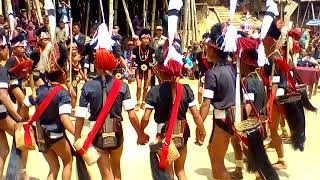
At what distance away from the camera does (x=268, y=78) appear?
6.78 metres

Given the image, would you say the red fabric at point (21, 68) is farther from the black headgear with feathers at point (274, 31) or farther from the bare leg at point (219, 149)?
the black headgear with feathers at point (274, 31)

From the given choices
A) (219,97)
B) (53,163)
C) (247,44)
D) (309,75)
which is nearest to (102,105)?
(53,163)

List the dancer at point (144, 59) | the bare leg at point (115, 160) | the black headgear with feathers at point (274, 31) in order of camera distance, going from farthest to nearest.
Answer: the dancer at point (144, 59) < the black headgear with feathers at point (274, 31) < the bare leg at point (115, 160)

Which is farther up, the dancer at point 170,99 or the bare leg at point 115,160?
the dancer at point 170,99

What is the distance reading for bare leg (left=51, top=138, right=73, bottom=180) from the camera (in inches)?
205

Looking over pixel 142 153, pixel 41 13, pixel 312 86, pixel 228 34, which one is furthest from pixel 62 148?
pixel 41 13

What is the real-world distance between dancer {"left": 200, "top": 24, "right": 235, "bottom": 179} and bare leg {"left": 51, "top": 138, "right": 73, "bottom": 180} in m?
1.49

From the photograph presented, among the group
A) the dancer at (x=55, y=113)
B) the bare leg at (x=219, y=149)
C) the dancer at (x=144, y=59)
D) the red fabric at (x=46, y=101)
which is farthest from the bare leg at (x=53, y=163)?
the dancer at (x=144, y=59)

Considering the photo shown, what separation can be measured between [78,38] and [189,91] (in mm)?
8234

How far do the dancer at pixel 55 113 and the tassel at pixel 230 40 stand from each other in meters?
1.74

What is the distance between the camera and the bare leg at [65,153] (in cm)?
521

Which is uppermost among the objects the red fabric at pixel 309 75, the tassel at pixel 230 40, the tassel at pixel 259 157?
the tassel at pixel 230 40

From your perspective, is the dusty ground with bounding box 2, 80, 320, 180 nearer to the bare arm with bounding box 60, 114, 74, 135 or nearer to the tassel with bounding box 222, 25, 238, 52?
the bare arm with bounding box 60, 114, 74, 135

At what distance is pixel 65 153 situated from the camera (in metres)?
5.25
